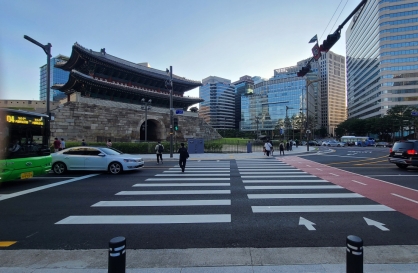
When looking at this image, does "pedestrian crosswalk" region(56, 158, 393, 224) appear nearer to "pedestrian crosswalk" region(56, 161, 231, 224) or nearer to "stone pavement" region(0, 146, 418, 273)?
"pedestrian crosswalk" region(56, 161, 231, 224)

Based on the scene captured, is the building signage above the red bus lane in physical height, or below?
above

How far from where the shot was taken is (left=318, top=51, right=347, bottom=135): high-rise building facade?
469ft

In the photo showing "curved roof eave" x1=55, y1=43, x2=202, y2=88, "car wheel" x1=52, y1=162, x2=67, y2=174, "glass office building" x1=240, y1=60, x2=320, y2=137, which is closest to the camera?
"car wheel" x1=52, y1=162, x2=67, y2=174

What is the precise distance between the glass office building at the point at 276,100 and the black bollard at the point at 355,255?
105m

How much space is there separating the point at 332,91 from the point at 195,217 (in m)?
168

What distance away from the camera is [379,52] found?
84.2 meters

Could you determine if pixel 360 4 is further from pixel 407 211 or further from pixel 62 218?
pixel 62 218

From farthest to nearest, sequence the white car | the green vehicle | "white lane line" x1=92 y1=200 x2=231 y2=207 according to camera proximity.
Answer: the white car, the green vehicle, "white lane line" x1=92 y1=200 x2=231 y2=207

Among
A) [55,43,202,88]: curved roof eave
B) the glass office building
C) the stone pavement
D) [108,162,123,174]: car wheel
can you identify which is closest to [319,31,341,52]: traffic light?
the stone pavement

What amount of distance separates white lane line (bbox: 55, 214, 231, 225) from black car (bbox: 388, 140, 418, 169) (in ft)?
40.6

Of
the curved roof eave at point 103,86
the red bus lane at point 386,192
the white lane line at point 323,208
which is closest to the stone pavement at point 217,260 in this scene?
the white lane line at point 323,208

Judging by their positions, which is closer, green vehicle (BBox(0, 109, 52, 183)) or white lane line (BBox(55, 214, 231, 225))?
white lane line (BBox(55, 214, 231, 225))

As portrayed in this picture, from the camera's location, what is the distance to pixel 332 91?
492 ft

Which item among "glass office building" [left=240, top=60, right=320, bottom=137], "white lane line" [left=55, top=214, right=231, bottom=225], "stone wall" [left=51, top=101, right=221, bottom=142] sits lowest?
"white lane line" [left=55, top=214, right=231, bottom=225]
